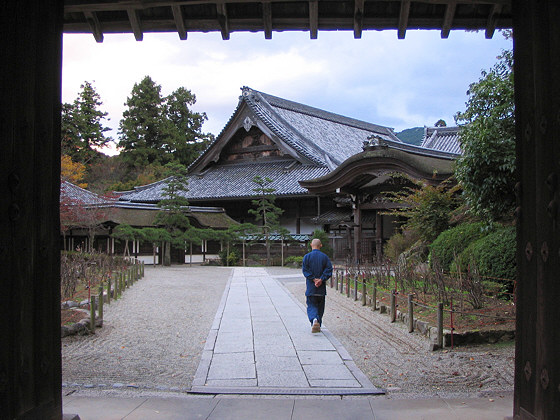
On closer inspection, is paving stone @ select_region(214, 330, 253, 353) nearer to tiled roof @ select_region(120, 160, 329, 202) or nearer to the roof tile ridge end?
tiled roof @ select_region(120, 160, 329, 202)

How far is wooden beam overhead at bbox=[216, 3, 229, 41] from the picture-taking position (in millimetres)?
4707

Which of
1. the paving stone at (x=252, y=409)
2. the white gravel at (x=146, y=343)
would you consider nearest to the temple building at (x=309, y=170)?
the white gravel at (x=146, y=343)

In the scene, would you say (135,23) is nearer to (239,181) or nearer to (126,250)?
(126,250)

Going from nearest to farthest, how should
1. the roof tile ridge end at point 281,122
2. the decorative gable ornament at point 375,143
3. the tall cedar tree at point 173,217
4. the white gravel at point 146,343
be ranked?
the white gravel at point 146,343, the decorative gable ornament at point 375,143, the tall cedar tree at point 173,217, the roof tile ridge end at point 281,122

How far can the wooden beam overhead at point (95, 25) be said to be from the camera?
4772 millimetres

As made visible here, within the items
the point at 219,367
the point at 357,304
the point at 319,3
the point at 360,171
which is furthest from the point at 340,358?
the point at 360,171

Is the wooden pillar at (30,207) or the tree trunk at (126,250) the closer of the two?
the wooden pillar at (30,207)

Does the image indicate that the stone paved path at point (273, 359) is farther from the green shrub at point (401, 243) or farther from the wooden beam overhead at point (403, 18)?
the green shrub at point (401, 243)

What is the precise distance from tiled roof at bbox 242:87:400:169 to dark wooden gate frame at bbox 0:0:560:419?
24746mm

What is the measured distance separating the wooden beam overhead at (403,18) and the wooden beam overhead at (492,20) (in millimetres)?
763

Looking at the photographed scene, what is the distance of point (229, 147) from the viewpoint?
3294cm

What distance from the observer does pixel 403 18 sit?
4816 mm

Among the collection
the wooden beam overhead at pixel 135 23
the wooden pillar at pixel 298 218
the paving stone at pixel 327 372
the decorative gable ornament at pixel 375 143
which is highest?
the decorative gable ornament at pixel 375 143

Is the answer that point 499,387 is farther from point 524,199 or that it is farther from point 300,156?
point 300,156
